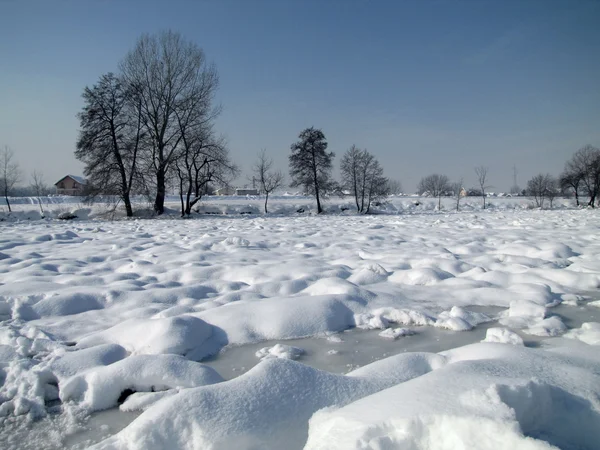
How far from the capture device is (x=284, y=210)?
32.3m

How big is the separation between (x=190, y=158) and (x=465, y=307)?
70.7ft

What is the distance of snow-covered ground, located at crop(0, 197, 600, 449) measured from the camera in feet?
4.48

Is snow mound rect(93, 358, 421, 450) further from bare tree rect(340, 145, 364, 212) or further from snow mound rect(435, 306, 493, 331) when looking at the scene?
bare tree rect(340, 145, 364, 212)

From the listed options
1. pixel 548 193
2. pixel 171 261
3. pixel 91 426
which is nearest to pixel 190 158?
pixel 171 261

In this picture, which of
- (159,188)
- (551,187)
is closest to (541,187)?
(551,187)

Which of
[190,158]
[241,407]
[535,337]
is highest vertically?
[190,158]

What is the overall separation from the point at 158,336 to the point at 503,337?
2.58 m

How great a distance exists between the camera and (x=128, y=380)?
204cm

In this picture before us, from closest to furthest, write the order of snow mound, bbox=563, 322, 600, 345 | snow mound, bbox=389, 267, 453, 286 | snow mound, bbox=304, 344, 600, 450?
1. snow mound, bbox=304, 344, 600, 450
2. snow mound, bbox=563, 322, 600, 345
3. snow mound, bbox=389, 267, 453, 286

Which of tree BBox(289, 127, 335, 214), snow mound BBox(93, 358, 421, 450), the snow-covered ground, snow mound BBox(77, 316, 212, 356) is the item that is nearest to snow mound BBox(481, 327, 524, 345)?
the snow-covered ground

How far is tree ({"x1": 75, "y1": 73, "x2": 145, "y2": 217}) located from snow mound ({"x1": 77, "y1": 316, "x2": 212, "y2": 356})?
1963 centimetres

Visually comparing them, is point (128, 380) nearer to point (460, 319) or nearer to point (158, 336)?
point (158, 336)

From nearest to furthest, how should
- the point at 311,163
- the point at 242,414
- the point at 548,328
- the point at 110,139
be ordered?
1. the point at 242,414
2. the point at 548,328
3. the point at 110,139
4. the point at 311,163

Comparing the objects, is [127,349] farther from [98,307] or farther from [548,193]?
[548,193]
